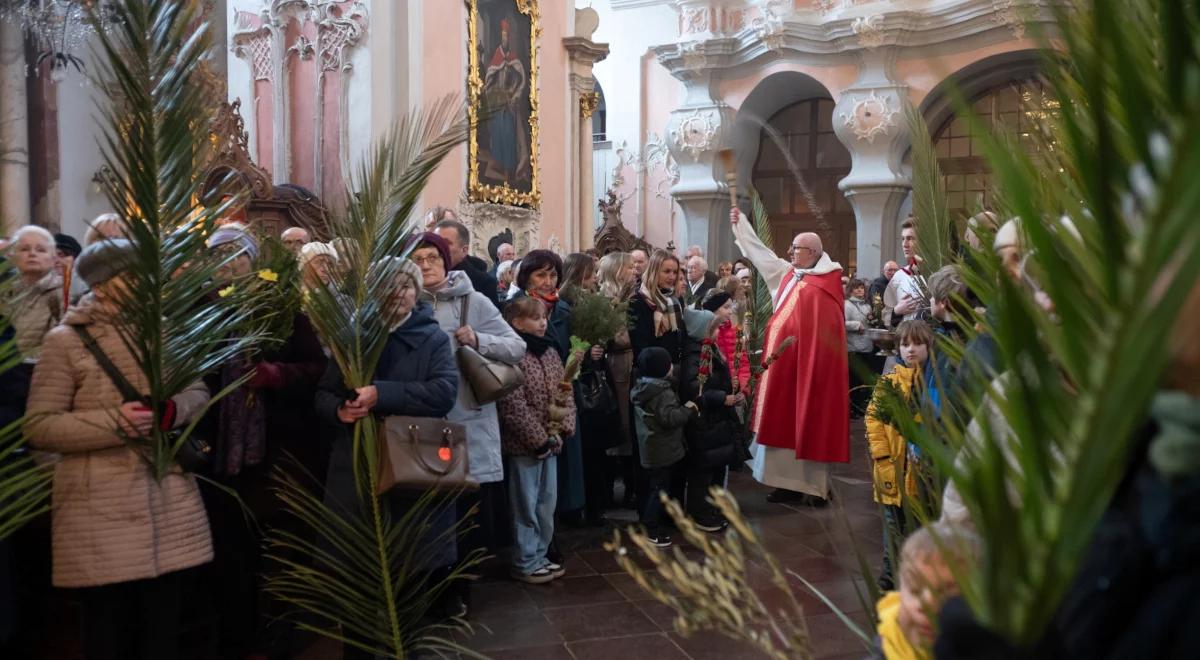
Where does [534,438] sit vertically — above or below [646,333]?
below

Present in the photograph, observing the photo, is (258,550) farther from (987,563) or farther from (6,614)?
(987,563)

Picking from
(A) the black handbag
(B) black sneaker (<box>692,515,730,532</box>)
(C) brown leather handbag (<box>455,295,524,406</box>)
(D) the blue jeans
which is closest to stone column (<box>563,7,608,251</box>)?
(B) black sneaker (<box>692,515,730,532</box>)

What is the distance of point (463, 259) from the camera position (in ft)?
17.2

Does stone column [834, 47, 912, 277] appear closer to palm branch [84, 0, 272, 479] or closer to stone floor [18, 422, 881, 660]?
stone floor [18, 422, 881, 660]

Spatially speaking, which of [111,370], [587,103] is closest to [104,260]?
[111,370]

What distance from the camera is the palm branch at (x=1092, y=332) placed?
62 cm

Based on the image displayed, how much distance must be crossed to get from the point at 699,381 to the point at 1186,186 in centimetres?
517

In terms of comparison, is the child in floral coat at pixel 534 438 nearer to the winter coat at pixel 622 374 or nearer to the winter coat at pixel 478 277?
the winter coat at pixel 478 277

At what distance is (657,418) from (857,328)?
457cm

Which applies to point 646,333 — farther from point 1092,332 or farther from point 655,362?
point 1092,332

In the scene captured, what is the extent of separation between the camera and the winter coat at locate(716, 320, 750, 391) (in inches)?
244

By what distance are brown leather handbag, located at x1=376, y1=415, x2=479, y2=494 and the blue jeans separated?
129 cm

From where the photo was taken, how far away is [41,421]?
2912mm

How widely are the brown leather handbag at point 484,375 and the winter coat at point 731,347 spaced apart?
2.14m
